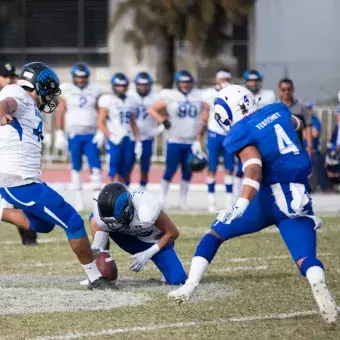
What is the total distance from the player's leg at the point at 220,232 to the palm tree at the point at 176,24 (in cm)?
1683

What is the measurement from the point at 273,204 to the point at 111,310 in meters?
1.16

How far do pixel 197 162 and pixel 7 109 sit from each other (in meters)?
6.52

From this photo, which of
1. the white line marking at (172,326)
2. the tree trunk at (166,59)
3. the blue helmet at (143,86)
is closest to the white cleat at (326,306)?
the white line marking at (172,326)

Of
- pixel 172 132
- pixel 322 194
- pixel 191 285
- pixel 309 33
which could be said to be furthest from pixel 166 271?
pixel 309 33

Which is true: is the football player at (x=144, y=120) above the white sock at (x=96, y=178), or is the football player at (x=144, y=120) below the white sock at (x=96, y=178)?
above

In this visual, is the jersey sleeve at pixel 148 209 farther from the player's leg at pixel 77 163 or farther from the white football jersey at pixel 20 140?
the player's leg at pixel 77 163

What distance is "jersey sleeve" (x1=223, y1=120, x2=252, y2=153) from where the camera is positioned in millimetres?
6457

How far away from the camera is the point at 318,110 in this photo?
19.3 metres

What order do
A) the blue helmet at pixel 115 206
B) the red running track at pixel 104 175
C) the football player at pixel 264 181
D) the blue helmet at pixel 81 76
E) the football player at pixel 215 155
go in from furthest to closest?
the red running track at pixel 104 175, the blue helmet at pixel 81 76, the football player at pixel 215 155, the blue helmet at pixel 115 206, the football player at pixel 264 181

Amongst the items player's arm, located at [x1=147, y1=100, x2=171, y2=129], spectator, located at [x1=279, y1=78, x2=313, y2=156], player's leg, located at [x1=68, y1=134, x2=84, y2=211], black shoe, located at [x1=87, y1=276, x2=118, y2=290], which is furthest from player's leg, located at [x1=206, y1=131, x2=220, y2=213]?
black shoe, located at [x1=87, y1=276, x2=118, y2=290]

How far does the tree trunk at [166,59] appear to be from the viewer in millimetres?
23984

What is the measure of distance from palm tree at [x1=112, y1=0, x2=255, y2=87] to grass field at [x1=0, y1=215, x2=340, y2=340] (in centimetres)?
1411

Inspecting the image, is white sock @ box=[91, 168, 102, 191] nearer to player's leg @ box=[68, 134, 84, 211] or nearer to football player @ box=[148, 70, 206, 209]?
player's leg @ box=[68, 134, 84, 211]

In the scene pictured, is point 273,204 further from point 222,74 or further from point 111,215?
point 222,74
